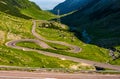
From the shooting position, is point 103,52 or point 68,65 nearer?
point 68,65

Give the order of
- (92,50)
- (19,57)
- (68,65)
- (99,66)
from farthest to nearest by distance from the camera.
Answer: (92,50) → (99,66) → (68,65) → (19,57)

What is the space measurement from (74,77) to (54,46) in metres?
129

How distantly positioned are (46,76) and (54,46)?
426 feet

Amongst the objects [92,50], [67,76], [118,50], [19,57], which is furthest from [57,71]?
[118,50]

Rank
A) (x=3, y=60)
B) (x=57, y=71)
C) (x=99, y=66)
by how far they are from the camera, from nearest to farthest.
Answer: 1. (x=57, y=71)
2. (x=3, y=60)
3. (x=99, y=66)

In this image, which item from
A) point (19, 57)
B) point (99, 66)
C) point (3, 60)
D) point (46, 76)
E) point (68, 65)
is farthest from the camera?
point (99, 66)

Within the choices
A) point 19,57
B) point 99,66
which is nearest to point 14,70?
point 19,57

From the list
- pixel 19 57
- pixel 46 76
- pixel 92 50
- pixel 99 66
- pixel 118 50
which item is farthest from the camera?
pixel 118 50

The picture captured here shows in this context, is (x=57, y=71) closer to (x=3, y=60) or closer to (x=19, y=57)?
(x=3, y=60)

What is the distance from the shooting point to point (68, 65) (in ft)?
349

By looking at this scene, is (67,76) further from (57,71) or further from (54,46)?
(54,46)

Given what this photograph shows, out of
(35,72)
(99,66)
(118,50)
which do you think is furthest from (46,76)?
(118,50)

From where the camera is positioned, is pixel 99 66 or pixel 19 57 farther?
pixel 99 66

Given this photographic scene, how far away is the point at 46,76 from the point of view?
5200 cm
